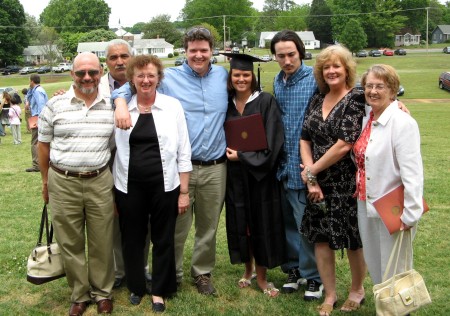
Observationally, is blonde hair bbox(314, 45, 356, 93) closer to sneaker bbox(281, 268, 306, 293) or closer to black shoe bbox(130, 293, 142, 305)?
sneaker bbox(281, 268, 306, 293)

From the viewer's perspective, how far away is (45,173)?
4.10 meters

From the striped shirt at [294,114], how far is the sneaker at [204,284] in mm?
1170

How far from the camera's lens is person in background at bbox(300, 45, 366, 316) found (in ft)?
12.4

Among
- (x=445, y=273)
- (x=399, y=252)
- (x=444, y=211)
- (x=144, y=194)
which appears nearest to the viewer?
(x=399, y=252)

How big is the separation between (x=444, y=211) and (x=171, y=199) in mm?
4613

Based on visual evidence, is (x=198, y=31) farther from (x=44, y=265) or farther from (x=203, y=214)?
(x=44, y=265)

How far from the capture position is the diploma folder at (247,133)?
4.20 m

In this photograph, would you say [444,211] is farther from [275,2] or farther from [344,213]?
[275,2]

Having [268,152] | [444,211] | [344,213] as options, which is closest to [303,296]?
[344,213]

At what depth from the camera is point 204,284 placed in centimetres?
457

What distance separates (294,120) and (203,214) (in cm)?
113

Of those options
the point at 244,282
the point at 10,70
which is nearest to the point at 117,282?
the point at 244,282

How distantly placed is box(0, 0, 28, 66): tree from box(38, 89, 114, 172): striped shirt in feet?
237

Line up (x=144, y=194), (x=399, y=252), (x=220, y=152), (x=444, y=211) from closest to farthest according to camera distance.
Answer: (x=399, y=252)
(x=144, y=194)
(x=220, y=152)
(x=444, y=211)
